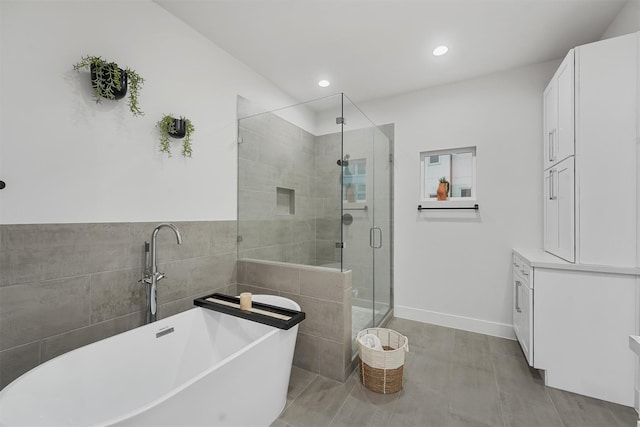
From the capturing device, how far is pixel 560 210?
2.12 meters

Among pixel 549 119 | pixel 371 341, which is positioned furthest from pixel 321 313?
pixel 549 119

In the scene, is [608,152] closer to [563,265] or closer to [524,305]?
[563,265]

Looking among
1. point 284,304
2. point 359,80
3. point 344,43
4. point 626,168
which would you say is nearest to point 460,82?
point 359,80

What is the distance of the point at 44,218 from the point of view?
55.4 inches

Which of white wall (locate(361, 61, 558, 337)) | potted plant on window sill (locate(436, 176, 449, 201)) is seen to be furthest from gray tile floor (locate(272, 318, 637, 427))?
→ potted plant on window sill (locate(436, 176, 449, 201))

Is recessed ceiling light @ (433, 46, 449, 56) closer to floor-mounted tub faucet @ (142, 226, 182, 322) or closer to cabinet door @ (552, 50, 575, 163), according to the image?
cabinet door @ (552, 50, 575, 163)

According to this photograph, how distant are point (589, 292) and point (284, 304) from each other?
6.83 feet

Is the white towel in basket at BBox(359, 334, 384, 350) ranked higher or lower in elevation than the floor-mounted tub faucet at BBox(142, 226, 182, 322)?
lower

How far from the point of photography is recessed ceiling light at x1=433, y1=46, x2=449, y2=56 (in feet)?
7.77

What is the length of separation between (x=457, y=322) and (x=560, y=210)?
152 centimetres

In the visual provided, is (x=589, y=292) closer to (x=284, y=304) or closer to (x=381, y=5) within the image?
(x=284, y=304)

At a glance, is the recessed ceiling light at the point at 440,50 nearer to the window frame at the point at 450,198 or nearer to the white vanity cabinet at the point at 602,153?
the white vanity cabinet at the point at 602,153

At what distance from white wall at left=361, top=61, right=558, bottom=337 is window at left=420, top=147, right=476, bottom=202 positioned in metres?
0.10

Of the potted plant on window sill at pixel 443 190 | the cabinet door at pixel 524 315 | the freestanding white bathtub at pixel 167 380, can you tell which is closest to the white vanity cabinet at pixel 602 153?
the cabinet door at pixel 524 315
